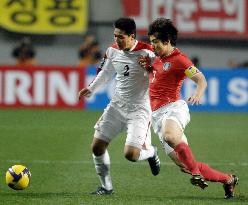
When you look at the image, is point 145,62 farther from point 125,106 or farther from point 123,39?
point 125,106

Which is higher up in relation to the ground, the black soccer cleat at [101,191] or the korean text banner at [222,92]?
the black soccer cleat at [101,191]

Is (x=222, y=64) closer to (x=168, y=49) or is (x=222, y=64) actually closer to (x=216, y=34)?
(x=216, y=34)

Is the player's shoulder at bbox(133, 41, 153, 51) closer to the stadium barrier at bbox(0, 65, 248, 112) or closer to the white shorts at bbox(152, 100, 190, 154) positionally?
the white shorts at bbox(152, 100, 190, 154)

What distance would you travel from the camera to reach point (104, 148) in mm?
9180

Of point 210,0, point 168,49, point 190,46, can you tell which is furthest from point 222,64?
point 168,49

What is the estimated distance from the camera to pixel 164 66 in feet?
29.2

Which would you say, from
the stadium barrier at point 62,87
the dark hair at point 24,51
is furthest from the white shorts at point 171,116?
the dark hair at point 24,51

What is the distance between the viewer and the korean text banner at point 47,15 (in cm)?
2359

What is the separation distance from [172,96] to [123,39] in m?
0.76

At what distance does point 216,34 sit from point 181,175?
44.6 feet

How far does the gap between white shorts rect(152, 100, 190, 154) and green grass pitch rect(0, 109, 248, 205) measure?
639 millimetres

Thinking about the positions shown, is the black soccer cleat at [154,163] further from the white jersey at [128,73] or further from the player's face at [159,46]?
the player's face at [159,46]

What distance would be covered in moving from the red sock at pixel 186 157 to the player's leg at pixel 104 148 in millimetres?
894

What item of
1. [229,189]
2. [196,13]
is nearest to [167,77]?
[229,189]
